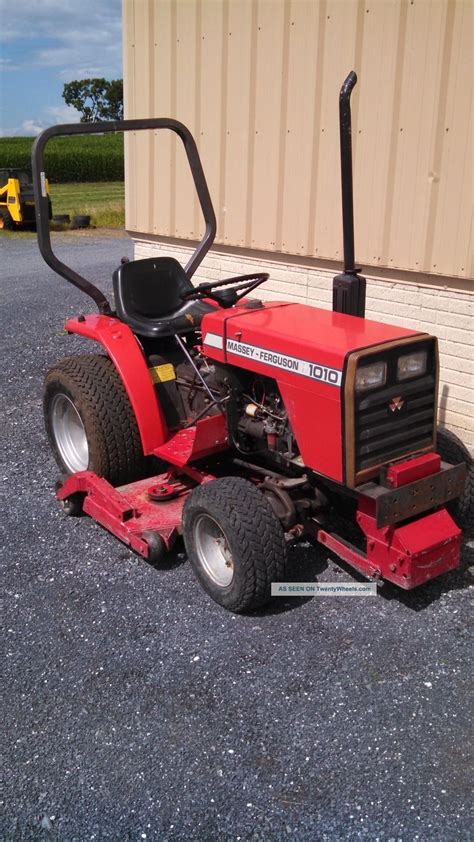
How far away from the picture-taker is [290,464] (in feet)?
11.6

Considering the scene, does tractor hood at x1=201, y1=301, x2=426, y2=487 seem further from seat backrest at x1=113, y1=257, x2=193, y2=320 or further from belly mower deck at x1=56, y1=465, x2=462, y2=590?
seat backrest at x1=113, y1=257, x2=193, y2=320

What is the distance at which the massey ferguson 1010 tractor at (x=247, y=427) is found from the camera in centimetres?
318

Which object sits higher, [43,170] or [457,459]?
[43,170]

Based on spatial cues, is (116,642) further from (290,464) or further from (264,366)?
(264,366)

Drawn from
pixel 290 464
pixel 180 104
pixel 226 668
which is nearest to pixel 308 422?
pixel 290 464

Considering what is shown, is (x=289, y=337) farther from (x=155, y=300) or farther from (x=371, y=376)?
(x=155, y=300)

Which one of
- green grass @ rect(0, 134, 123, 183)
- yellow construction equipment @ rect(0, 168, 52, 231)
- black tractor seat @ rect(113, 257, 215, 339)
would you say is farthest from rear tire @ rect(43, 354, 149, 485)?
green grass @ rect(0, 134, 123, 183)

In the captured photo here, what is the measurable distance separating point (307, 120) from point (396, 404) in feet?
8.11

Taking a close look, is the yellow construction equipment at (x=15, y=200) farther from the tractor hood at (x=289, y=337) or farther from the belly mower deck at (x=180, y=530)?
the tractor hood at (x=289, y=337)

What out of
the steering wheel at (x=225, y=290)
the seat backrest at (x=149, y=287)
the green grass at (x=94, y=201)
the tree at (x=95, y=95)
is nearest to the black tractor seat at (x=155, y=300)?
the seat backrest at (x=149, y=287)

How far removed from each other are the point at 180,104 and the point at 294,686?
4.39 metres

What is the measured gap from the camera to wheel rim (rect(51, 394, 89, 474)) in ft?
15.0

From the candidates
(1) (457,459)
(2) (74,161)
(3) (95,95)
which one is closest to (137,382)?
(1) (457,459)

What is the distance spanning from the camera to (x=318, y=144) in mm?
4914
